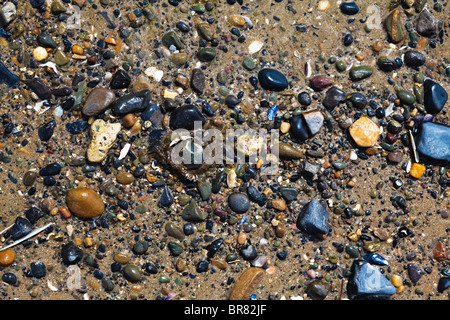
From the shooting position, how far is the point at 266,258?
2760 millimetres

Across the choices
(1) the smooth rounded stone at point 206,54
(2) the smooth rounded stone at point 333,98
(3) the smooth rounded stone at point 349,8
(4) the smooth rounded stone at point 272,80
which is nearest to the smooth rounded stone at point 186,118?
(1) the smooth rounded stone at point 206,54

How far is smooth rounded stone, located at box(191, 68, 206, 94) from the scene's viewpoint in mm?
2746

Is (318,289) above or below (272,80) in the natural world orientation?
below

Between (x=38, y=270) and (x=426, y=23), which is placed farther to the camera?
(x=426, y=23)

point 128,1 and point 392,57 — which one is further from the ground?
point 128,1

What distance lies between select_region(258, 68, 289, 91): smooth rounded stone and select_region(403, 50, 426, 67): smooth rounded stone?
853mm

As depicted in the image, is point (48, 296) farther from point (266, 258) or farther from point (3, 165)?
point (266, 258)

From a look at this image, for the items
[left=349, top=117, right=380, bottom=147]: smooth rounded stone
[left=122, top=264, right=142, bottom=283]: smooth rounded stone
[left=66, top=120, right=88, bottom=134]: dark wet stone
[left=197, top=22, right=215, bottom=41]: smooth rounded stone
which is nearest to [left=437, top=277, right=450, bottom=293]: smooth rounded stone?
[left=349, top=117, right=380, bottom=147]: smooth rounded stone

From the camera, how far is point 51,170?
272cm

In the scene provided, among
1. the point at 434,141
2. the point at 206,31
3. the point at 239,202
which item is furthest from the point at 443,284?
the point at 206,31

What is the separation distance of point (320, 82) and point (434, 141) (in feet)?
2.83

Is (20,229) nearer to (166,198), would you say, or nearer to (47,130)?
(47,130)

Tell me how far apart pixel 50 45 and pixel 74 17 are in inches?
9.8

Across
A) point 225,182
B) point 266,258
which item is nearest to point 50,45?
point 225,182
